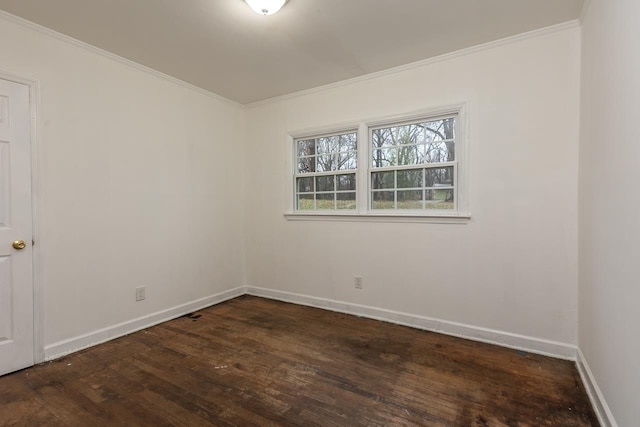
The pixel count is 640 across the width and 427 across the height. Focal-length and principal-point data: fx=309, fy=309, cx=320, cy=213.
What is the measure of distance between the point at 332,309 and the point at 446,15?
304cm

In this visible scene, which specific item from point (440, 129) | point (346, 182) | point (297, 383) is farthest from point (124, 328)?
point (440, 129)

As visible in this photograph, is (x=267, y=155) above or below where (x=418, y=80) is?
below

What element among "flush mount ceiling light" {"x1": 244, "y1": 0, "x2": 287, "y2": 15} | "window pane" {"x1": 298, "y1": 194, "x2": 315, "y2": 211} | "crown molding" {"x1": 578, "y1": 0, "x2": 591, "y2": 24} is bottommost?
"window pane" {"x1": 298, "y1": 194, "x2": 315, "y2": 211}

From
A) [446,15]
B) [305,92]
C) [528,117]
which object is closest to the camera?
[446,15]

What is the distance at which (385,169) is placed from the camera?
3344 mm

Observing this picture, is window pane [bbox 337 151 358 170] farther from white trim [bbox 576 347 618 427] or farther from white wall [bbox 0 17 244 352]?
white trim [bbox 576 347 618 427]

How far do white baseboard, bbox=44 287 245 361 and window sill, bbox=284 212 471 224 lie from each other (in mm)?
1435

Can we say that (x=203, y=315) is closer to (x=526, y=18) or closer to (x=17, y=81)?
(x=17, y=81)

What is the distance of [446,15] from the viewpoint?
7.61 ft

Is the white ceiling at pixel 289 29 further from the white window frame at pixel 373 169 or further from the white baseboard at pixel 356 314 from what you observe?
the white baseboard at pixel 356 314

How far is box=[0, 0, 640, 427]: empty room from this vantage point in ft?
6.15

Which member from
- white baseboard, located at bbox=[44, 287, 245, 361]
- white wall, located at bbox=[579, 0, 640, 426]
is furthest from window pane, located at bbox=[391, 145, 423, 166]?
white baseboard, located at bbox=[44, 287, 245, 361]

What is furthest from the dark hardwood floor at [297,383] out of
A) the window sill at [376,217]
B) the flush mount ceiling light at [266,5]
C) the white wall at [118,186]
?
the flush mount ceiling light at [266,5]

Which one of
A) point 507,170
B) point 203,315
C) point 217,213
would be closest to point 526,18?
point 507,170
